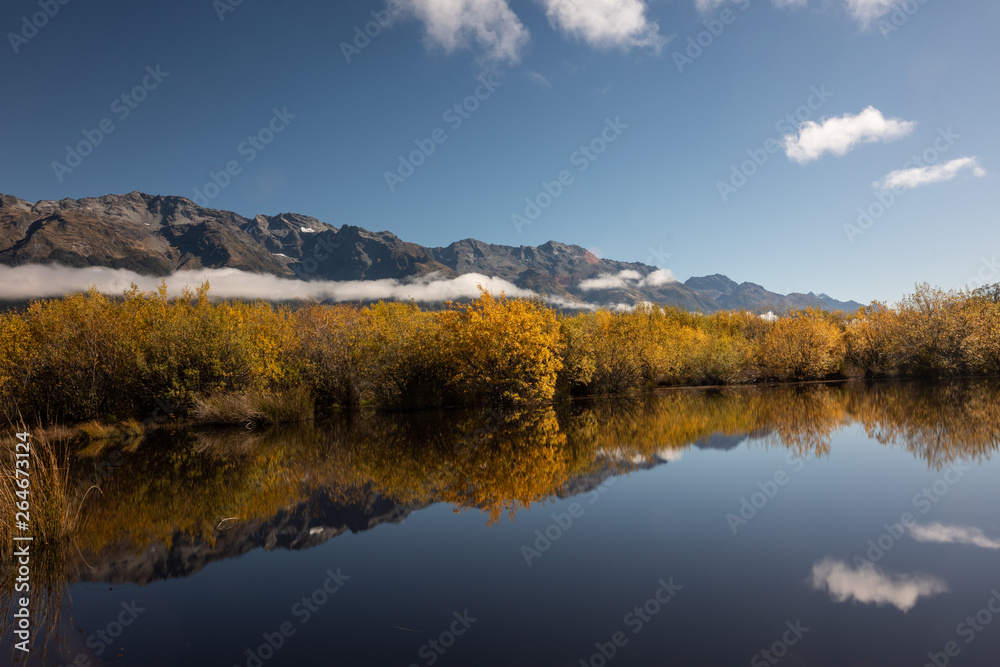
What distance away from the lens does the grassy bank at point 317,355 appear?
79.4 ft

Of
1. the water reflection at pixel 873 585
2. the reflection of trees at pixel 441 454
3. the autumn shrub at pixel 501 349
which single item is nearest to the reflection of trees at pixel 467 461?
the reflection of trees at pixel 441 454

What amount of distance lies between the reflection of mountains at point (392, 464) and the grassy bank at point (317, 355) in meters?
3.80

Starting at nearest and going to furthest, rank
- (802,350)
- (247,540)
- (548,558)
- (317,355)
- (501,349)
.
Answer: (548,558) → (247,540) → (501,349) → (317,355) → (802,350)

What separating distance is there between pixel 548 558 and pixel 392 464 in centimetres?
778

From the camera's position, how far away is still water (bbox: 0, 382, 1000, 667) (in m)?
5.06

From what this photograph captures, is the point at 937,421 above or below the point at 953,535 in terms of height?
above

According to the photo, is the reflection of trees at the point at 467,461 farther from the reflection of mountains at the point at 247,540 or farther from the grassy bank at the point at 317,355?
the grassy bank at the point at 317,355

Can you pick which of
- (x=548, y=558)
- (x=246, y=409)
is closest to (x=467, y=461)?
(x=548, y=558)

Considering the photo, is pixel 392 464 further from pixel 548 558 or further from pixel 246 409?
pixel 246 409

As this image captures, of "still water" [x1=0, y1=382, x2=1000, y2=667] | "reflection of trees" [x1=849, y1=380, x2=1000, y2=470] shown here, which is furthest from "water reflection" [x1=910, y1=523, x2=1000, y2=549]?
"reflection of trees" [x1=849, y1=380, x2=1000, y2=470]

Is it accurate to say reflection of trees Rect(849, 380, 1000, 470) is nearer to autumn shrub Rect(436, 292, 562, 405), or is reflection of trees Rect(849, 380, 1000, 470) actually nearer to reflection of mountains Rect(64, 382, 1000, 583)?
reflection of mountains Rect(64, 382, 1000, 583)

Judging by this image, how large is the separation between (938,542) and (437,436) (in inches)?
593

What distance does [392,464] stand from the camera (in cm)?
1416

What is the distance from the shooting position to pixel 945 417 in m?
19.0
